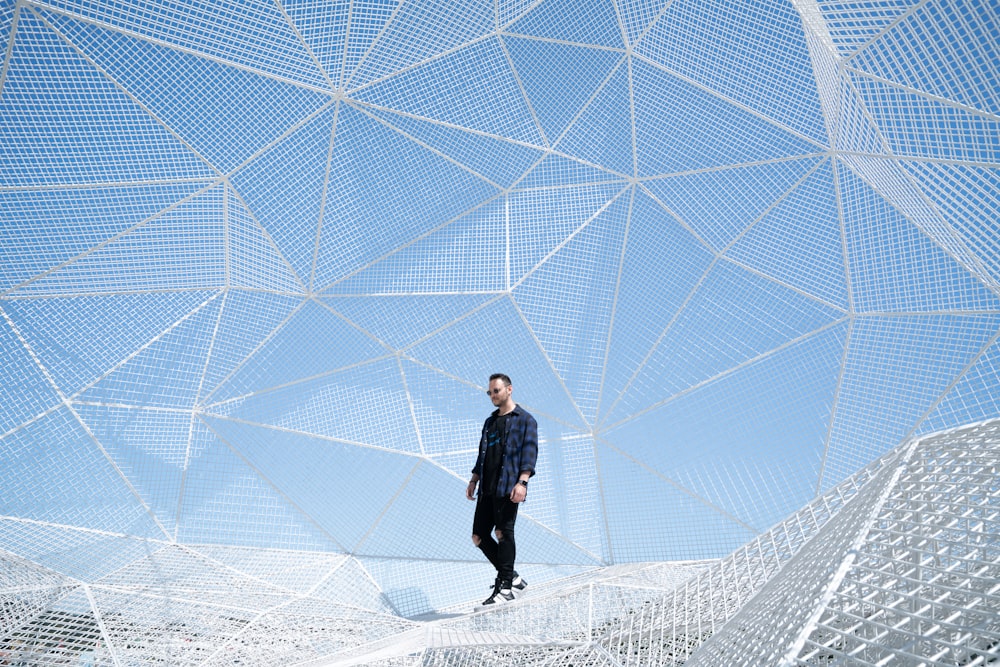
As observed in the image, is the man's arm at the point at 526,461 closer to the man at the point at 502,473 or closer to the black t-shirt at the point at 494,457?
the man at the point at 502,473

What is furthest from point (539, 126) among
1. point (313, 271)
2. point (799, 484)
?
point (799, 484)

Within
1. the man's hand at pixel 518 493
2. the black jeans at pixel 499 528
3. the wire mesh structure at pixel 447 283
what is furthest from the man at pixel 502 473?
the wire mesh structure at pixel 447 283

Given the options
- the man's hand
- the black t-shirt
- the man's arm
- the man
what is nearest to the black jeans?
the man

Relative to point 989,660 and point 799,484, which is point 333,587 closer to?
point 799,484

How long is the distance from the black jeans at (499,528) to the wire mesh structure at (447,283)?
6.42 ft

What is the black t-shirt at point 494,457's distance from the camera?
Result: 30.7ft

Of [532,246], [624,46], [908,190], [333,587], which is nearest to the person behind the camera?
[908,190]

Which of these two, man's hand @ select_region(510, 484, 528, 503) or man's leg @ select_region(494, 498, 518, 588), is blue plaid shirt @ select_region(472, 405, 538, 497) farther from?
man's hand @ select_region(510, 484, 528, 503)

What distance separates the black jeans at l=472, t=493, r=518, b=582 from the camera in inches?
364

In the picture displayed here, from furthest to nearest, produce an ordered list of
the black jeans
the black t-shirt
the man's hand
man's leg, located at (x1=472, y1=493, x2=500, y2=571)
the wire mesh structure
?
the wire mesh structure → man's leg, located at (x1=472, y1=493, x2=500, y2=571) → the black t-shirt → the black jeans → the man's hand

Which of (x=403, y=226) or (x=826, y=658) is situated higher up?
(x=403, y=226)

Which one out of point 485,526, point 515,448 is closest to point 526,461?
point 515,448

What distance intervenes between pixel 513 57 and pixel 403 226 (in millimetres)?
4157

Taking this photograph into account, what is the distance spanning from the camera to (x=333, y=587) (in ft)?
47.4
